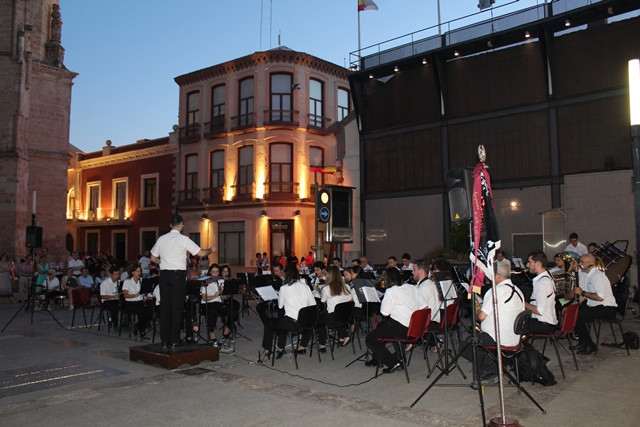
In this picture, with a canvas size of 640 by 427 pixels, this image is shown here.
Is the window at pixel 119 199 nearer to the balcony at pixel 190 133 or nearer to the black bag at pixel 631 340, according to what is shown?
the balcony at pixel 190 133

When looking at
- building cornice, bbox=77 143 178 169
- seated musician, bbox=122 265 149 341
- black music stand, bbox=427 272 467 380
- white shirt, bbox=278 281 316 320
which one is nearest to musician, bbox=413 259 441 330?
black music stand, bbox=427 272 467 380

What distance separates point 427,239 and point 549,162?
5.16 metres

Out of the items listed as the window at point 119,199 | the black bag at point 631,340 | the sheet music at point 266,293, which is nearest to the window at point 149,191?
the window at point 119,199

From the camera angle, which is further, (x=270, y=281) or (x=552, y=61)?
(x=552, y=61)

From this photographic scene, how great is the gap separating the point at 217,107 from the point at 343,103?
23.6ft

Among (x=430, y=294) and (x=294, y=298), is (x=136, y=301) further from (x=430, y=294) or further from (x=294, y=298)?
(x=430, y=294)

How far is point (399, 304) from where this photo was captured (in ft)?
24.1

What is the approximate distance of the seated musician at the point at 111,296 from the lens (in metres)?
11.3

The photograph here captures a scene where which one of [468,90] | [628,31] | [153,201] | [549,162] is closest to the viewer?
[628,31]

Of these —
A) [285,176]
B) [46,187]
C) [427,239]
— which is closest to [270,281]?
[427,239]

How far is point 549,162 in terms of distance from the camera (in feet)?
58.7

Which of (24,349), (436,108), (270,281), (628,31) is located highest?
(628,31)

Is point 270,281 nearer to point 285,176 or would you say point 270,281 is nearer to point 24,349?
point 24,349

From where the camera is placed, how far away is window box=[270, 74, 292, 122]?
28.5 m
